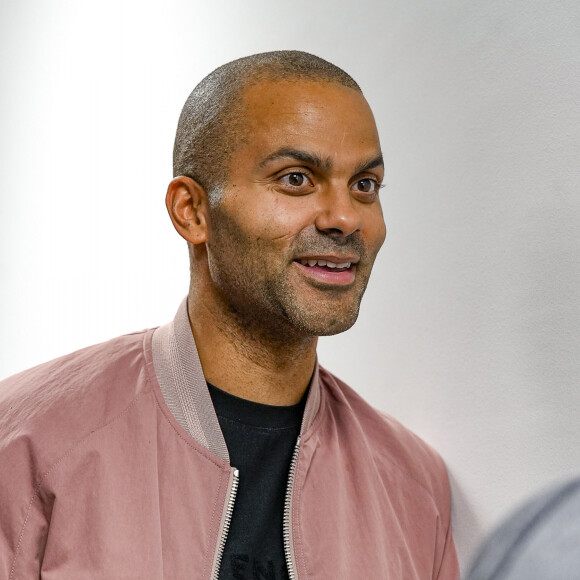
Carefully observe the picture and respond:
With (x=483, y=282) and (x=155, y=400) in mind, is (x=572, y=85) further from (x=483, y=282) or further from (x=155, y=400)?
(x=155, y=400)

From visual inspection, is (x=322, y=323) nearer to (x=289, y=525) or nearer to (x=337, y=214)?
(x=337, y=214)

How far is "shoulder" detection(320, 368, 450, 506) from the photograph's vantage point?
1.40m

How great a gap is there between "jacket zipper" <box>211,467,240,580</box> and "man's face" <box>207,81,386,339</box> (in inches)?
7.9

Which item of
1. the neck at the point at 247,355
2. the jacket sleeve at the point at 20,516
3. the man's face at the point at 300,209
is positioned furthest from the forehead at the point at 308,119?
the jacket sleeve at the point at 20,516

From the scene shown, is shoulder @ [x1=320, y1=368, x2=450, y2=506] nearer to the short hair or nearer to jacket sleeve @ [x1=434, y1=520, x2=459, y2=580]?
jacket sleeve @ [x1=434, y1=520, x2=459, y2=580]

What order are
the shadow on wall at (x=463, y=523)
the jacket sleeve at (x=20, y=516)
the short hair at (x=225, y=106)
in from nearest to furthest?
the jacket sleeve at (x=20, y=516) < the short hair at (x=225, y=106) < the shadow on wall at (x=463, y=523)

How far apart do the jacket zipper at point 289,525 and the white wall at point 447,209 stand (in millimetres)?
263

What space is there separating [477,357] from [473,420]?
0.09 metres

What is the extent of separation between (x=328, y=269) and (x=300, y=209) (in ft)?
0.27

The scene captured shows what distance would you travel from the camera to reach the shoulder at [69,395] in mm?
1209

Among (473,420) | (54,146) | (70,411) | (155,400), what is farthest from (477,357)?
(54,146)

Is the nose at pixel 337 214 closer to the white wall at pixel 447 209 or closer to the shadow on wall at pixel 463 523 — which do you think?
the white wall at pixel 447 209

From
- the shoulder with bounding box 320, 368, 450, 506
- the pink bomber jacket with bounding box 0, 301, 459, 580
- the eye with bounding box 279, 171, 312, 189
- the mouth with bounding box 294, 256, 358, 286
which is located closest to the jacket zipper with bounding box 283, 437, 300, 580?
the pink bomber jacket with bounding box 0, 301, 459, 580

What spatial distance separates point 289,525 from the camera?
1.25 metres
